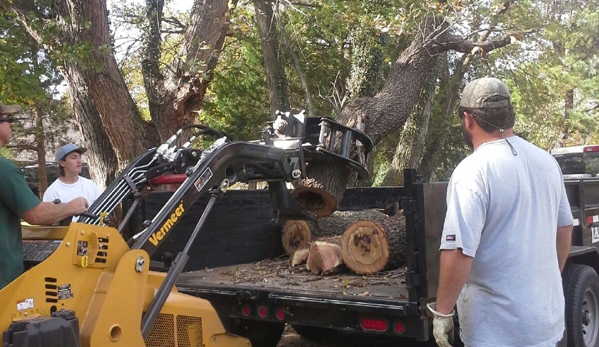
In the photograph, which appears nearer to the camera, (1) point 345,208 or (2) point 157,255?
(2) point 157,255

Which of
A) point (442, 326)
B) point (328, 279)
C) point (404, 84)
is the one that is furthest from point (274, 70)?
point (442, 326)

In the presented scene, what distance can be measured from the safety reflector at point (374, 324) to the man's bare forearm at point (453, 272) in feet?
5.50

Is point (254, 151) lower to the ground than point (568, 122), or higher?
lower

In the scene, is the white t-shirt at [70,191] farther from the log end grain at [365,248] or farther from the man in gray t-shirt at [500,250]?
the man in gray t-shirt at [500,250]

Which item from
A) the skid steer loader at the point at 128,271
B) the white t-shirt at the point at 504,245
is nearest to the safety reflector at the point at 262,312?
the skid steer loader at the point at 128,271

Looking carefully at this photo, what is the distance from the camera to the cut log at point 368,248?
18.1 ft

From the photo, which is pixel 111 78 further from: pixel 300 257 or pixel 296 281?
pixel 296 281

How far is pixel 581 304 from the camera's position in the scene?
201 inches

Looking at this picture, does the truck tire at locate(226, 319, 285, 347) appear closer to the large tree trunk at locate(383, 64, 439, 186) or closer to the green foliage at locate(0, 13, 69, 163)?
the green foliage at locate(0, 13, 69, 163)

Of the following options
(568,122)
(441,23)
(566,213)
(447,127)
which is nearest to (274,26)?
(441,23)

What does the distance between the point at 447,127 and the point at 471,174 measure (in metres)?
18.2

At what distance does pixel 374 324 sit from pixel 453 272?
1.82 m

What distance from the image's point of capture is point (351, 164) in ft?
19.0

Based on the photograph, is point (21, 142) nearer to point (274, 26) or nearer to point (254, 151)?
point (274, 26)
